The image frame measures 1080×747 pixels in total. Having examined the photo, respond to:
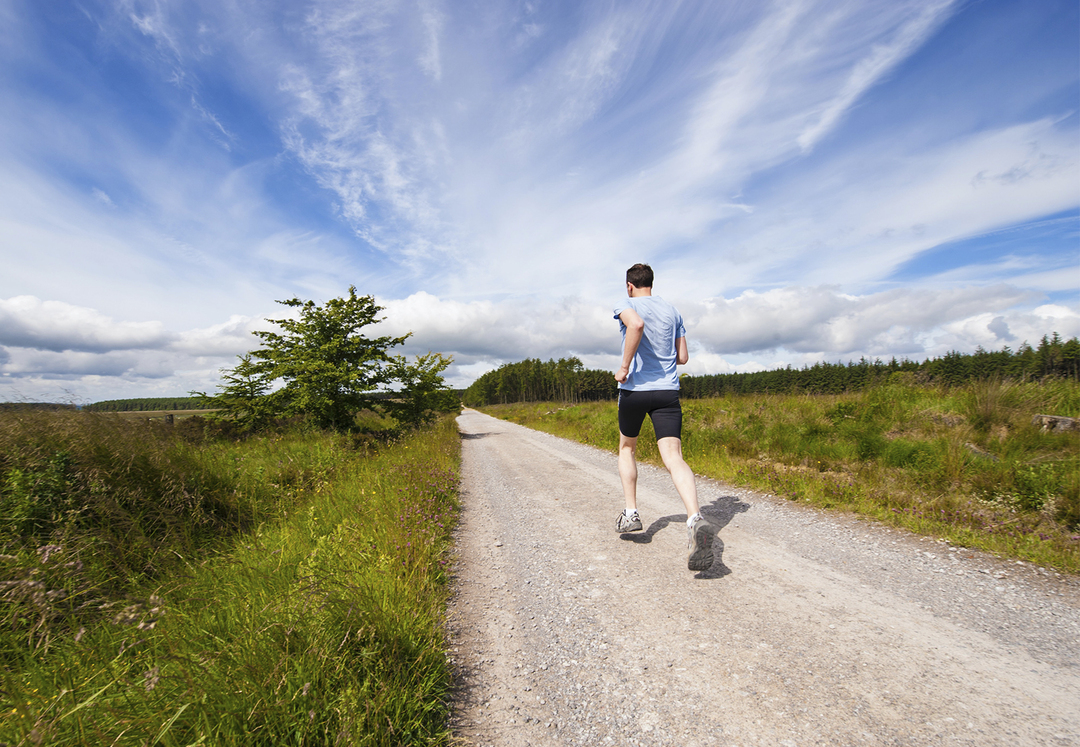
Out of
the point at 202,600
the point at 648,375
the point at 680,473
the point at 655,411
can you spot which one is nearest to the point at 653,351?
the point at 648,375

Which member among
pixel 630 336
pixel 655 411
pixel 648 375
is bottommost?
pixel 655 411

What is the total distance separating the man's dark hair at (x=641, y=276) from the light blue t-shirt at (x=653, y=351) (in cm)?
26

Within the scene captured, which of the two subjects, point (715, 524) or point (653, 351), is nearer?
point (653, 351)

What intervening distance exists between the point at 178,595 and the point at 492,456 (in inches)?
361

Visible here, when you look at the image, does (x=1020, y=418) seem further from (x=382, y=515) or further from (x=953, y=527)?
(x=382, y=515)

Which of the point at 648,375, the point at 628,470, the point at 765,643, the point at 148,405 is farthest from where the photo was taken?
the point at 148,405

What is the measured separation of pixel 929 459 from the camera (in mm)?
5375

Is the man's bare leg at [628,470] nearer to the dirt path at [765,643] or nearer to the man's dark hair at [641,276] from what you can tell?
the dirt path at [765,643]

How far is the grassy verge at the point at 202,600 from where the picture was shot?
168 centimetres

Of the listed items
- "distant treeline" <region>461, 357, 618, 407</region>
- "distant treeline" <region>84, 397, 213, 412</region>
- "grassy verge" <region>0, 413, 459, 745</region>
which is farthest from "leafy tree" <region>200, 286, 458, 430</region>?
"distant treeline" <region>461, 357, 618, 407</region>

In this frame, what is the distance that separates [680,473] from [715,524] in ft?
4.94

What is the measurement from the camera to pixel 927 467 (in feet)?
17.4

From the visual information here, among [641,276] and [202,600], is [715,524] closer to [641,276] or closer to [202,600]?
[641,276]

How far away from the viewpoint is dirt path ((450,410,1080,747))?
1.78 meters
